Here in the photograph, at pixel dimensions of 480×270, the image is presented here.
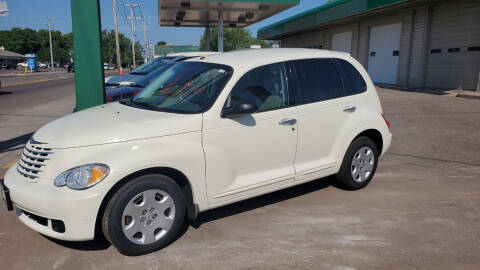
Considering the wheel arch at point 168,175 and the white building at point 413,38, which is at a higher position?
the white building at point 413,38

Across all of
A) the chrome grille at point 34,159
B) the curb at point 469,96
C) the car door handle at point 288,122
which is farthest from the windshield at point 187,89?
the curb at point 469,96

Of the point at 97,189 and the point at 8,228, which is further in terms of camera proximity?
the point at 8,228

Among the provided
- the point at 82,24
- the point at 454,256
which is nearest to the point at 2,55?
the point at 82,24

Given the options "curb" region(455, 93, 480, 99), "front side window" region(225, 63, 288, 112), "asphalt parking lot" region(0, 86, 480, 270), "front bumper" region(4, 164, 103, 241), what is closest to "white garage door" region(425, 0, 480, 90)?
"curb" region(455, 93, 480, 99)

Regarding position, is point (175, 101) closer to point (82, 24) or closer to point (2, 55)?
point (82, 24)

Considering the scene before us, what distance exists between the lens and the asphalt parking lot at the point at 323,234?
338 cm

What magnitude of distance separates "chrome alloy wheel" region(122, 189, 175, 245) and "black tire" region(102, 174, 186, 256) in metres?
0.03

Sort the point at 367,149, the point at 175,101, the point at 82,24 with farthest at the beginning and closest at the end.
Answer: the point at 82,24 < the point at 367,149 < the point at 175,101

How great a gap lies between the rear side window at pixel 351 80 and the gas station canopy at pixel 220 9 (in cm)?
1278

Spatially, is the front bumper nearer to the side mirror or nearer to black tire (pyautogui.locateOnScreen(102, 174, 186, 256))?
black tire (pyautogui.locateOnScreen(102, 174, 186, 256))

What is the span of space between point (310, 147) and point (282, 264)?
1.56 meters

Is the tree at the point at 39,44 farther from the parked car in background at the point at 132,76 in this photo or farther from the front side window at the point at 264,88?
the front side window at the point at 264,88

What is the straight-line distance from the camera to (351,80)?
16.2ft

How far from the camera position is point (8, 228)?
407 centimetres
